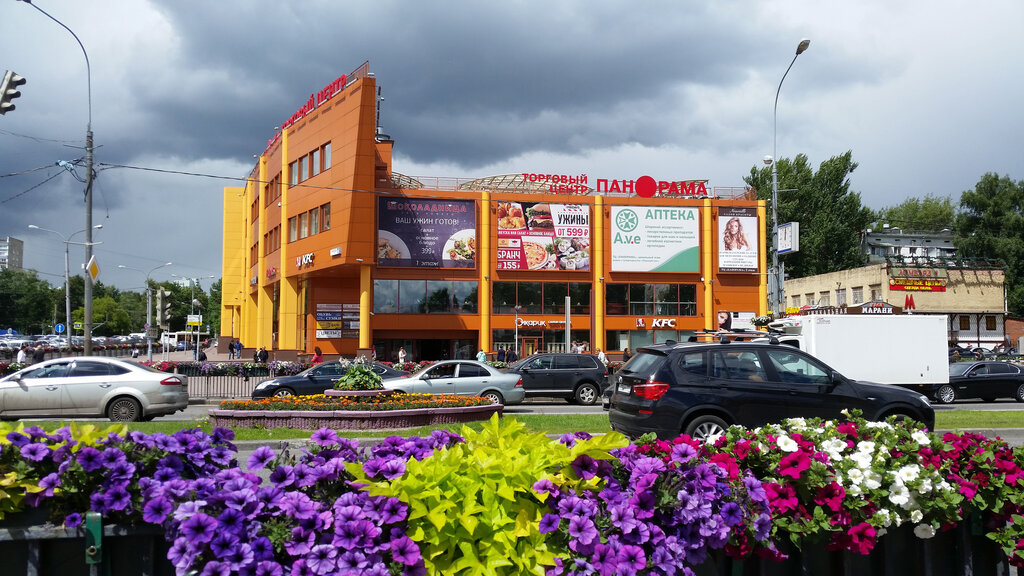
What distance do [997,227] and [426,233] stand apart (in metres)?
60.5

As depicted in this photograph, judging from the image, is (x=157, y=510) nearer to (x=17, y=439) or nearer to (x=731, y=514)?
(x=17, y=439)

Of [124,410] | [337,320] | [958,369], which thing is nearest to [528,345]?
[337,320]

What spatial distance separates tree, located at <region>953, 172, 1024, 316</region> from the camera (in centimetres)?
6894

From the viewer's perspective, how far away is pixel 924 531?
3.37m

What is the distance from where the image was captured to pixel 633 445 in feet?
10.7

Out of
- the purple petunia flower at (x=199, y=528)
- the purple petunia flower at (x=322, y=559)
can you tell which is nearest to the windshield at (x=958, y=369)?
the purple petunia flower at (x=322, y=559)

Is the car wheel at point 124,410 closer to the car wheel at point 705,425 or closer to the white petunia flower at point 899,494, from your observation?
the car wheel at point 705,425

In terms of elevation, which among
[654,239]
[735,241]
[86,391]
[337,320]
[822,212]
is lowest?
[86,391]

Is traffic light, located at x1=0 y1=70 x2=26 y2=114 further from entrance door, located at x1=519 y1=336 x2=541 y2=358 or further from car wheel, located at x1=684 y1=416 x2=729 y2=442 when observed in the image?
entrance door, located at x1=519 y1=336 x2=541 y2=358

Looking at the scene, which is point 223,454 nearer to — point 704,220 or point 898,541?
point 898,541

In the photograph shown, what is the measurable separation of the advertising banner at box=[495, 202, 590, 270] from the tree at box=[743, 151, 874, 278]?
3344cm

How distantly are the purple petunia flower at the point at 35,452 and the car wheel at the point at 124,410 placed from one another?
1512 centimetres

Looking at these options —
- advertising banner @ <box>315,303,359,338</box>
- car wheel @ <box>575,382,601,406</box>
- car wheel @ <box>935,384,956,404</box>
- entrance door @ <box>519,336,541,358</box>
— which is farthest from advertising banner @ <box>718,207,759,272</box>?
car wheel @ <box>575,382,601,406</box>

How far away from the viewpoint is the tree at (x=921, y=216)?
300 ft
